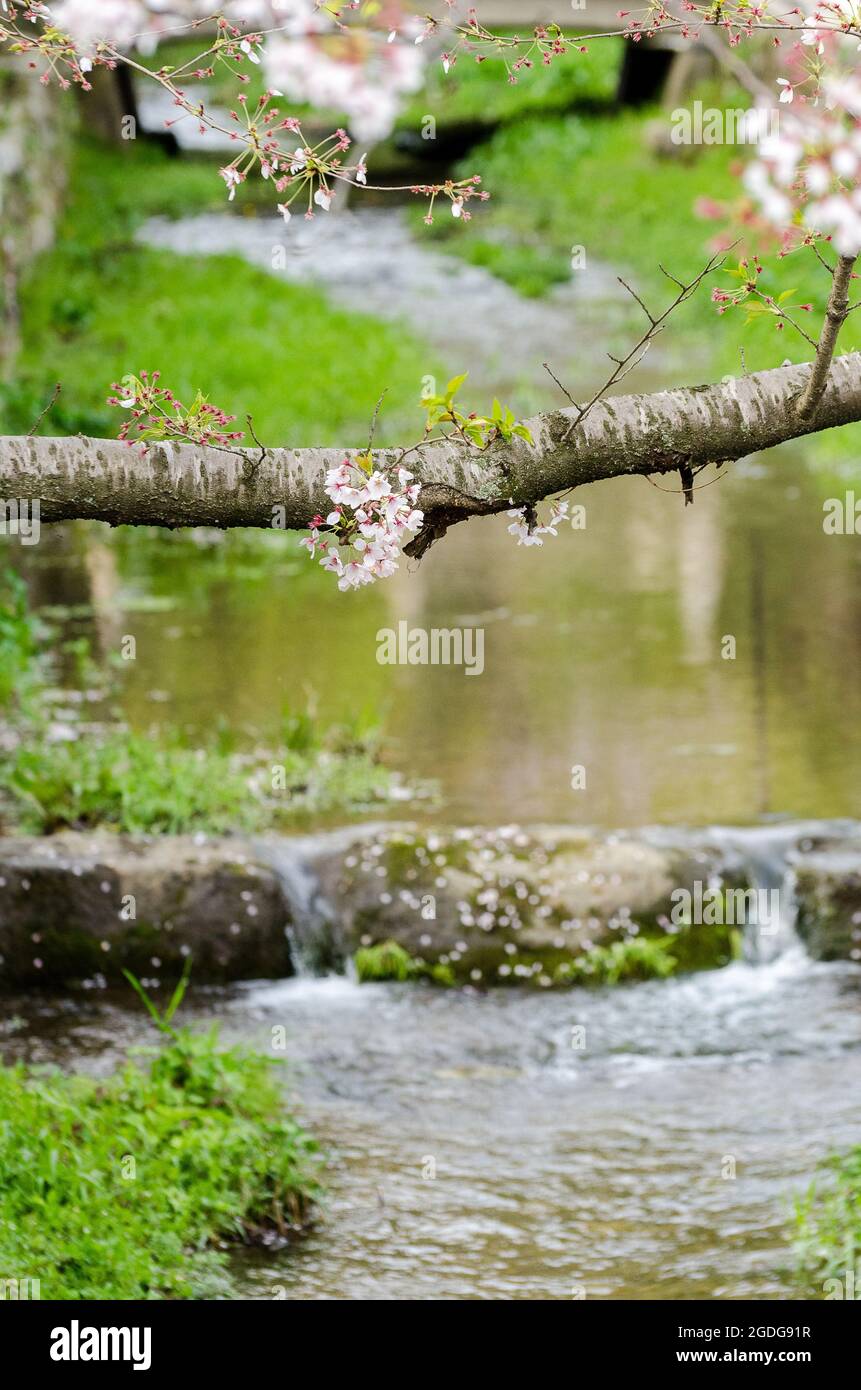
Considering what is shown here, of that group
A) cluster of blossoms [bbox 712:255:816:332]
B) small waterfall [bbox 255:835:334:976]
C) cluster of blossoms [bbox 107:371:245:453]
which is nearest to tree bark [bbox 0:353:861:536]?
cluster of blossoms [bbox 107:371:245:453]

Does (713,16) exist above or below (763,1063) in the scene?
above

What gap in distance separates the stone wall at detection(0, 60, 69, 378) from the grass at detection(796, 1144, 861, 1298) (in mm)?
12945

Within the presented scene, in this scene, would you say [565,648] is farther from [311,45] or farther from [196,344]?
[196,344]

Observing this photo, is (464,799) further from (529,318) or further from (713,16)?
(529,318)

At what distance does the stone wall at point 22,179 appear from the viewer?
1831 cm

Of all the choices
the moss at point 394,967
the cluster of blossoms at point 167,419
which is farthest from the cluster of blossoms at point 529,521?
the moss at point 394,967

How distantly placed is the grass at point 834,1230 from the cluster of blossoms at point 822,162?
3.15m

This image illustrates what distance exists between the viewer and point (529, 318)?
20531 mm

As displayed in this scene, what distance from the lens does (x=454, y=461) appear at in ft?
13.2

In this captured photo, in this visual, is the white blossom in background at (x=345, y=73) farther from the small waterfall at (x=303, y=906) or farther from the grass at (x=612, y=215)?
the grass at (x=612, y=215)

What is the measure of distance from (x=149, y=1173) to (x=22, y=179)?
16.7 meters

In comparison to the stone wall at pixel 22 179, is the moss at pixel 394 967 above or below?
below
